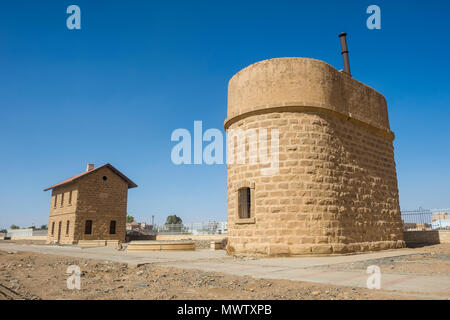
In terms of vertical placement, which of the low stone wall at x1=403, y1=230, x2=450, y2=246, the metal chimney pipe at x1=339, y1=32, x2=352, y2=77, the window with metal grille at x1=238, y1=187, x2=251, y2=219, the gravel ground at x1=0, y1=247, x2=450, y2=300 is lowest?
the gravel ground at x1=0, y1=247, x2=450, y2=300

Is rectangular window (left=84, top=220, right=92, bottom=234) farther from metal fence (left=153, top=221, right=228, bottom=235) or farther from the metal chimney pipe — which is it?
the metal chimney pipe

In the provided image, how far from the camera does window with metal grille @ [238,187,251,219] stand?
10273mm

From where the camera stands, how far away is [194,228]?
85.6 ft

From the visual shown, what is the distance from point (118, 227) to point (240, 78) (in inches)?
858

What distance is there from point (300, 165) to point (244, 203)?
2178 millimetres

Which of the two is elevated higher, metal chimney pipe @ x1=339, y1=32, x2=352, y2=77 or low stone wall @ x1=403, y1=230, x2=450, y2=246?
metal chimney pipe @ x1=339, y1=32, x2=352, y2=77

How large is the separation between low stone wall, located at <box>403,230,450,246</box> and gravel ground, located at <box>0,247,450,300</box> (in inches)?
487

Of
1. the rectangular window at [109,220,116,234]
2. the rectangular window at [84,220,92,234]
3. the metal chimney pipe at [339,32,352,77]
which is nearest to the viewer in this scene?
the metal chimney pipe at [339,32,352,77]

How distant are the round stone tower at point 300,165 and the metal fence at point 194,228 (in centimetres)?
1336

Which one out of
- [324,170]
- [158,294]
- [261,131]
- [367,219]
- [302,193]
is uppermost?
[261,131]

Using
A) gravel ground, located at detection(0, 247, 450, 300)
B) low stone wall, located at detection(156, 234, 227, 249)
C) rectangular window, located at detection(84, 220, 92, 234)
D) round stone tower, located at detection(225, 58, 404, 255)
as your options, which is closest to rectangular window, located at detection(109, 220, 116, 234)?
rectangular window, located at detection(84, 220, 92, 234)

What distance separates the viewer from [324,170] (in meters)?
9.69
